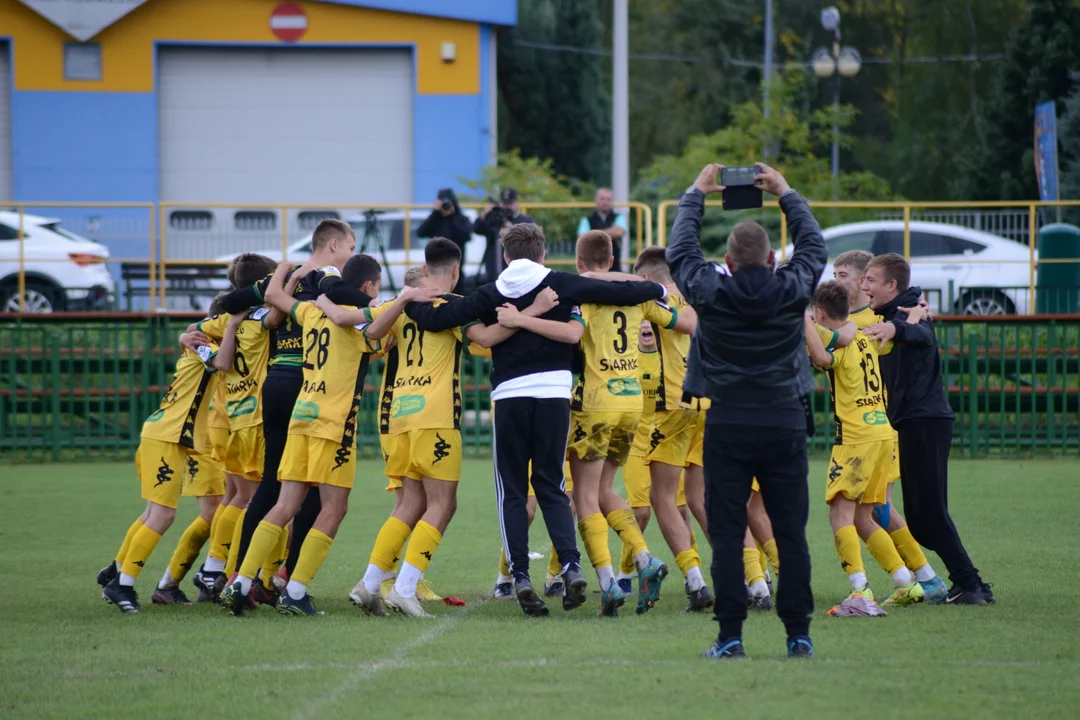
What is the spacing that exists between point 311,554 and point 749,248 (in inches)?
123

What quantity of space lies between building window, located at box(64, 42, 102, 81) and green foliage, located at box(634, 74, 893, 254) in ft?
41.4

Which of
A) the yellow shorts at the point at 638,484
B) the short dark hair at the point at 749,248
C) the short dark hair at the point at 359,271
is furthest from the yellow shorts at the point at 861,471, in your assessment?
the short dark hair at the point at 359,271

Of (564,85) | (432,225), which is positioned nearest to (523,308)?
(432,225)

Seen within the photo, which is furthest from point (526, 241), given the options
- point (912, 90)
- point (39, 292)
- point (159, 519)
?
point (912, 90)

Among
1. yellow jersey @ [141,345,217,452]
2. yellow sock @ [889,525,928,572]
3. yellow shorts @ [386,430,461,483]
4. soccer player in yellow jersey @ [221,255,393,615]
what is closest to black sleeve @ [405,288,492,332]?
soccer player in yellow jersey @ [221,255,393,615]

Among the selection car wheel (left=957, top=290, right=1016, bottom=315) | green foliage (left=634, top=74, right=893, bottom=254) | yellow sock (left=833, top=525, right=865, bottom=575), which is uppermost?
green foliage (left=634, top=74, right=893, bottom=254)

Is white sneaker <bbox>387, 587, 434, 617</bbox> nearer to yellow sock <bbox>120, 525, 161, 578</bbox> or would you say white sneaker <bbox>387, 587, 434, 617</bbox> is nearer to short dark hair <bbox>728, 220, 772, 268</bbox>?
yellow sock <bbox>120, 525, 161, 578</bbox>

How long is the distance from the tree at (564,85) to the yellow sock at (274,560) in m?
39.0

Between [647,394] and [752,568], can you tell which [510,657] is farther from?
[647,394]

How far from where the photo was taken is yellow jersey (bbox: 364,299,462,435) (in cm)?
791

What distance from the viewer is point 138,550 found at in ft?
27.1

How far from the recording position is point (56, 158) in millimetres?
29594

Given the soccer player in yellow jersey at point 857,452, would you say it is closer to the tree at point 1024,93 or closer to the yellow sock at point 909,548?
the yellow sock at point 909,548

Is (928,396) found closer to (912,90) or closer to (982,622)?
(982,622)
